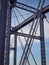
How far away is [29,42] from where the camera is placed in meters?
12.9

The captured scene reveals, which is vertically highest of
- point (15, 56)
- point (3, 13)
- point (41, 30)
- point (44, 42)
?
point (3, 13)

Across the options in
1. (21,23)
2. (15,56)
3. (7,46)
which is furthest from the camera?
(15,56)

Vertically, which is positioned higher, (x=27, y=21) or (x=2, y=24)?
(x=27, y=21)

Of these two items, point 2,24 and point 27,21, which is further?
point 27,21

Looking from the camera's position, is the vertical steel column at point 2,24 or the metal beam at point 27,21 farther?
the metal beam at point 27,21

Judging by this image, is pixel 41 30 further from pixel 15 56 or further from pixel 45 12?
pixel 15 56

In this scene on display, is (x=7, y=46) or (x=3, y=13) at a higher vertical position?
(x=3, y=13)

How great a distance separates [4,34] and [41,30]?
7014mm

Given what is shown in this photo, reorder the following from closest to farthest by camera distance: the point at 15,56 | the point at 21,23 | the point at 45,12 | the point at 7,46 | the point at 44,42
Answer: the point at 7,46
the point at 45,12
the point at 44,42
the point at 21,23
the point at 15,56

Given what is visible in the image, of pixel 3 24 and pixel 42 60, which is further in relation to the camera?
pixel 42 60

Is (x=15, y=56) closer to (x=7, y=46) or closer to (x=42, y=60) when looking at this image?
(x=42, y=60)

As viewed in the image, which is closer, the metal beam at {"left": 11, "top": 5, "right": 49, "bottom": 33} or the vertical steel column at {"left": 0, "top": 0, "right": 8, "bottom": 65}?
the vertical steel column at {"left": 0, "top": 0, "right": 8, "bottom": 65}

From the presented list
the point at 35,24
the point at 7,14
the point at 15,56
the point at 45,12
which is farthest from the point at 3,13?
the point at 15,56

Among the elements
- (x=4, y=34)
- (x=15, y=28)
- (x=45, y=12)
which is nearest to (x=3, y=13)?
(x=4, y=34)
